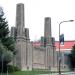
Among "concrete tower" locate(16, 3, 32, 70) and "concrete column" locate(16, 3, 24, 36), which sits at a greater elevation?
"concrete column" locate(16, 3, 24, 36)

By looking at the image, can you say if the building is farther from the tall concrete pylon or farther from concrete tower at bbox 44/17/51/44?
concrete tower at bbox 44/17/51/44

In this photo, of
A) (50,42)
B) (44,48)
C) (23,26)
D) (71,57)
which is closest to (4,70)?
(23,26)

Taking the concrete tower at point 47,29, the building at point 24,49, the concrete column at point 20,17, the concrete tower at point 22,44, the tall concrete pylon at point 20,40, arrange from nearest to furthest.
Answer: the tall concrete pylon at point 20,40
the concrete tower at point 22,44
the building at point 24,49
the concrete column at point 20,17
the concrete tower at point 47,29

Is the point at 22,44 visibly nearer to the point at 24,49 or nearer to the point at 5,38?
the point at 24,49

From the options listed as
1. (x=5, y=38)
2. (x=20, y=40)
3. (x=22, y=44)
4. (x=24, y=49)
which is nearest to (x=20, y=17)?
(x=20, y=40)

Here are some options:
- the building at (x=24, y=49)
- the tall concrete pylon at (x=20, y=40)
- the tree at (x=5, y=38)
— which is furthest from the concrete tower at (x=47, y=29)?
the tree at (x=5, y=38)

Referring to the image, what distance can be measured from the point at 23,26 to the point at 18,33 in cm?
213

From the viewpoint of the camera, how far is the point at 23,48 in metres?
72.1

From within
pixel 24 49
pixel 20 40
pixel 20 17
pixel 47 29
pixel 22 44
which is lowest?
pixel 24 49

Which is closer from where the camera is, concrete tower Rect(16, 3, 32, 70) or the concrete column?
concrete tower Rect(16, 3, 32, 70)

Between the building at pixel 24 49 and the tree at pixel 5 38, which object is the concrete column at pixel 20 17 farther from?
the tree at pixel 5 38

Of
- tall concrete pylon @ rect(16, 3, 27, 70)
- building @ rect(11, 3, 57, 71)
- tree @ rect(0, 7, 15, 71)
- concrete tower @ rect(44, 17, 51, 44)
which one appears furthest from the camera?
concrete tower @ rect(44, 17, 51, 44)

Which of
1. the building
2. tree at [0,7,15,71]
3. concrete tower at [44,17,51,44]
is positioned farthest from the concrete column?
concrete tower at [44,17,51,44]

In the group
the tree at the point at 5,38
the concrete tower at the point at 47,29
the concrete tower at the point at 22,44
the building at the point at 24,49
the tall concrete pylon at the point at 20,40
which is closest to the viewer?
the tree at the point at 5,38
